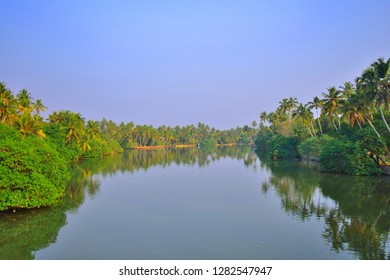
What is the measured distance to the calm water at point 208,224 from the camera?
16.3 meters

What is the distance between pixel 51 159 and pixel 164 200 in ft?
34.7

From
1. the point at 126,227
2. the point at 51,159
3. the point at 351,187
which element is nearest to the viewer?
the point at 126,227

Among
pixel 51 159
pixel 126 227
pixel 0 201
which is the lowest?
pixel 126 227

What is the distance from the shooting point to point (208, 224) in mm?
21547

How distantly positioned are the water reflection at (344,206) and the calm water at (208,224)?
0.06 metres

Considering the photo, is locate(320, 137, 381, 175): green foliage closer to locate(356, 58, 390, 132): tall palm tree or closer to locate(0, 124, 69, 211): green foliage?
locate(356, 58, 390, 132): tall palm tree

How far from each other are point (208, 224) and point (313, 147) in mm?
45025

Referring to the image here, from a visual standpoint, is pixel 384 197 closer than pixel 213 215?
No

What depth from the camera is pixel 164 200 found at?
3025cm

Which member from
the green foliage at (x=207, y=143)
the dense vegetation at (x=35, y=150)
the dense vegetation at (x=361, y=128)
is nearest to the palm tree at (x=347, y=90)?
the dense vegetation at (x=361, y=128)

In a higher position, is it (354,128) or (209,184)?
(354,128)

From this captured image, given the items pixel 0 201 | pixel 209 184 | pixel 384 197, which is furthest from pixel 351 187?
pixel 0 201

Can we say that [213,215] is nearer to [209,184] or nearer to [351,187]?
[209,184]
